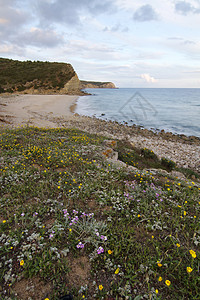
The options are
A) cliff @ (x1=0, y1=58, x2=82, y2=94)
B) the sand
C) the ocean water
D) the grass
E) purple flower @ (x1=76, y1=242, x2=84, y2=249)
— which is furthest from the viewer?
cliff @ (x1=0, y1=58, x2=82, y2=94)

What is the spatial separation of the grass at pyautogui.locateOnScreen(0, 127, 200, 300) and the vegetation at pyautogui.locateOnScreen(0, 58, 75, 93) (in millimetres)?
56190

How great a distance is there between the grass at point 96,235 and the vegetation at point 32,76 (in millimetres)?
56190

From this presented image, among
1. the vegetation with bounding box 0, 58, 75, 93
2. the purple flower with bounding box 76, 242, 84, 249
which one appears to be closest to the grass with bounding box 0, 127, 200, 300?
the purple flower with bounding box 76, 242, 84, 249

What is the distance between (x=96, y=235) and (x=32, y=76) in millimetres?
71739

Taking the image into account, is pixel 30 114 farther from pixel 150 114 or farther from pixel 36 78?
pixel 36 78

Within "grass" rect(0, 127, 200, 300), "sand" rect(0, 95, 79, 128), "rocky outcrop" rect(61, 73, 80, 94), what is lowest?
"grass" rect(0, 127, 200, 300)

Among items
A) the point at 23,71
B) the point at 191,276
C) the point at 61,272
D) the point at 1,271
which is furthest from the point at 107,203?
the point at 23,71

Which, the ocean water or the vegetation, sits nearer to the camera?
the ocean water

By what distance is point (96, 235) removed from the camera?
12.7 feet

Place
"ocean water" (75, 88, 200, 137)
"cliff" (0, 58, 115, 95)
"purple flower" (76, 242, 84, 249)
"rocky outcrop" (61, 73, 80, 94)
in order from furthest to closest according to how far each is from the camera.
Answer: "rocky outcrop" (61, 73, 80, 94) → "cliff" (0, 58, 115, 95) → "ocean water" (75, 88, 200, 137) → "purple flower" (76, 242, 84, 249)

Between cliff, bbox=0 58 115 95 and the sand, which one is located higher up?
cliff, bbox=0 58 115 95

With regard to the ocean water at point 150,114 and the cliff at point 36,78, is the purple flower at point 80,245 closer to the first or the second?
the ocean water at point 150,114

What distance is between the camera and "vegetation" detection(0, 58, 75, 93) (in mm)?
57750

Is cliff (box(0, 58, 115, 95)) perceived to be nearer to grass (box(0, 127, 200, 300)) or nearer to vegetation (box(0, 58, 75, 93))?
vegetation (box(0, 58, 75, 93))
